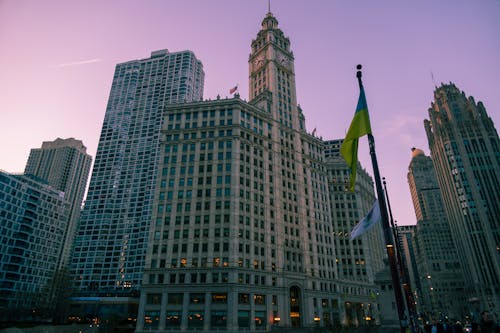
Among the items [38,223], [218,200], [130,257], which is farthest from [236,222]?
[38,223]

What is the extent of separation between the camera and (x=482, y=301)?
448 ft

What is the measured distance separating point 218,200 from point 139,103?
132 metres

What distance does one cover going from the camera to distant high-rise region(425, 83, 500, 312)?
13725 cm

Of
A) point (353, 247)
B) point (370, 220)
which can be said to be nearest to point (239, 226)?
point (370, 220)

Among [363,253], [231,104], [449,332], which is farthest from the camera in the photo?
[363,253]

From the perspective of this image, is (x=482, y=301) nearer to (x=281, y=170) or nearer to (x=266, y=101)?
(x=281, y=170)

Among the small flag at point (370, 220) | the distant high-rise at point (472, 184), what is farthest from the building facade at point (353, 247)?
the small flag at point (370, 220)

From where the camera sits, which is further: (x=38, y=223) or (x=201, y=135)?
(x=38, y=223)

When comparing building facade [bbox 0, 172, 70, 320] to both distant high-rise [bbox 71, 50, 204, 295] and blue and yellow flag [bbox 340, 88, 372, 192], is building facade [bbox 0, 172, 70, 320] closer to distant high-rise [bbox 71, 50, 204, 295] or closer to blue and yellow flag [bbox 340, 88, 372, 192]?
distant high-rise [bbox 71, 50, 204, 295]

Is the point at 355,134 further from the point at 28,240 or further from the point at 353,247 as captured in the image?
the point at 28,240

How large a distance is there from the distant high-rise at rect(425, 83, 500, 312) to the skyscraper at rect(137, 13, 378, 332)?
65332 millimetres

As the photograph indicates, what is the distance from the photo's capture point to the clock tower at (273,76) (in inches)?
4218

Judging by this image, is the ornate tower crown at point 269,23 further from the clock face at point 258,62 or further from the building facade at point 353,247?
the building facade at point 353,247

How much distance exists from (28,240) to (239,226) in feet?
383
